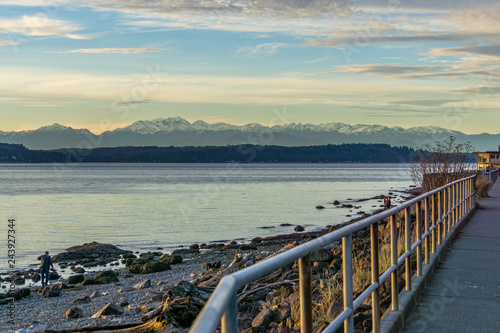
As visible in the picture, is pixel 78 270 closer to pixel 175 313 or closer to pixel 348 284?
pixel 175 313

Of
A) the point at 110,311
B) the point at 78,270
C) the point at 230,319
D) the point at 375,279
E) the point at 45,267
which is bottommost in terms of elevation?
the point at 78,270

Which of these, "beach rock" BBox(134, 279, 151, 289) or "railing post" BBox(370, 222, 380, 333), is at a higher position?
"railing post" BBox(370, 222, 380, 333)

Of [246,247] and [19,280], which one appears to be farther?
[246,247]

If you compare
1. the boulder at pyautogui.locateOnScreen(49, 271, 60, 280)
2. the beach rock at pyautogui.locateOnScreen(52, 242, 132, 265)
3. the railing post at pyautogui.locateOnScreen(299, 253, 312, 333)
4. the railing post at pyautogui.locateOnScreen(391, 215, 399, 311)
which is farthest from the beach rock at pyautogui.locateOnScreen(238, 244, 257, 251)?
the railing post at pyautogui.locateOnScreen(299, 253, 312, 333)

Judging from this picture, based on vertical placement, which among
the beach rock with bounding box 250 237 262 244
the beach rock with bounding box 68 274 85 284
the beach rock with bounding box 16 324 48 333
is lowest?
the beach rock with bounding box 250 237 262 244

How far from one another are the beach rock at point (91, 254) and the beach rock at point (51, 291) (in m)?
7.62

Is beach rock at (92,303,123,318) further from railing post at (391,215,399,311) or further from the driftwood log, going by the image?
railing post at (391,215,399,311)

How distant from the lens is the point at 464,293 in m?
8.18

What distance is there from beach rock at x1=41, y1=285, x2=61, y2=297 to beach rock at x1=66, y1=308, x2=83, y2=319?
3864 millimetres

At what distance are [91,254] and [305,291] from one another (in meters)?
26.5

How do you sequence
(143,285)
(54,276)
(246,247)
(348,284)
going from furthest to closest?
(246,247) → (54,276) → (143,285) → (348,284)

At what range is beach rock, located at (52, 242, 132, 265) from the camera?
2726 cm

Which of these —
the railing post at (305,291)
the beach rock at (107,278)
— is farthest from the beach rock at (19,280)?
the railing post at (305,291)

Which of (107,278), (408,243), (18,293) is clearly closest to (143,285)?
(107,278)
